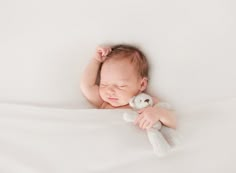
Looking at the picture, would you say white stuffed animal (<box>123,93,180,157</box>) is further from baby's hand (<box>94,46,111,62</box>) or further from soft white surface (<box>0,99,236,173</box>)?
baby's hand (<box>94,46,111,62</box>)

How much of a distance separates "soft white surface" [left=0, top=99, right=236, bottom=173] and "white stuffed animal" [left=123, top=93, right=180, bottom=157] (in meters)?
0.02

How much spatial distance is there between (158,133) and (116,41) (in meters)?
0.37

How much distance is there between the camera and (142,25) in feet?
5.00

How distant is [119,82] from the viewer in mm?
1480

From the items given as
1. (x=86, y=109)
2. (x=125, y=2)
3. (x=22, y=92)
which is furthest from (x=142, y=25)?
(x=22, y=92)

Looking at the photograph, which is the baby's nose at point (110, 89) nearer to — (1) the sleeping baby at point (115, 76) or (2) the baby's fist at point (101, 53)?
(1) the sleeping baby at point (115, 76)

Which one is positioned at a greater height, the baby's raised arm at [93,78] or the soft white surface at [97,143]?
the baby's raised arm at [93,78]

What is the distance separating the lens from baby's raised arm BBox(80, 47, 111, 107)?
4.98ft

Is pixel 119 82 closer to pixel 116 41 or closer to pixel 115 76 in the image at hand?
pixel 115 76

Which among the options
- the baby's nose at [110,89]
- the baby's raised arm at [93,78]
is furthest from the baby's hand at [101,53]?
the baby's nose at [110,89]

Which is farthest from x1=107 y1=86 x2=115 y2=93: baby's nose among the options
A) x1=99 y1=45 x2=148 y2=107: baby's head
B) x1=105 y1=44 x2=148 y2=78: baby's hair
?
x1=105 y1=44 x2=148 y2=78: baby's hair

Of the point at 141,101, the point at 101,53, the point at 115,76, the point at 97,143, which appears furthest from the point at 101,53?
the point at 97,143

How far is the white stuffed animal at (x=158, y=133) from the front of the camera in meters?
1.32

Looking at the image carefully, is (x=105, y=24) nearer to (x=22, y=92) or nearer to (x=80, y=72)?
(x=80, y=72)
